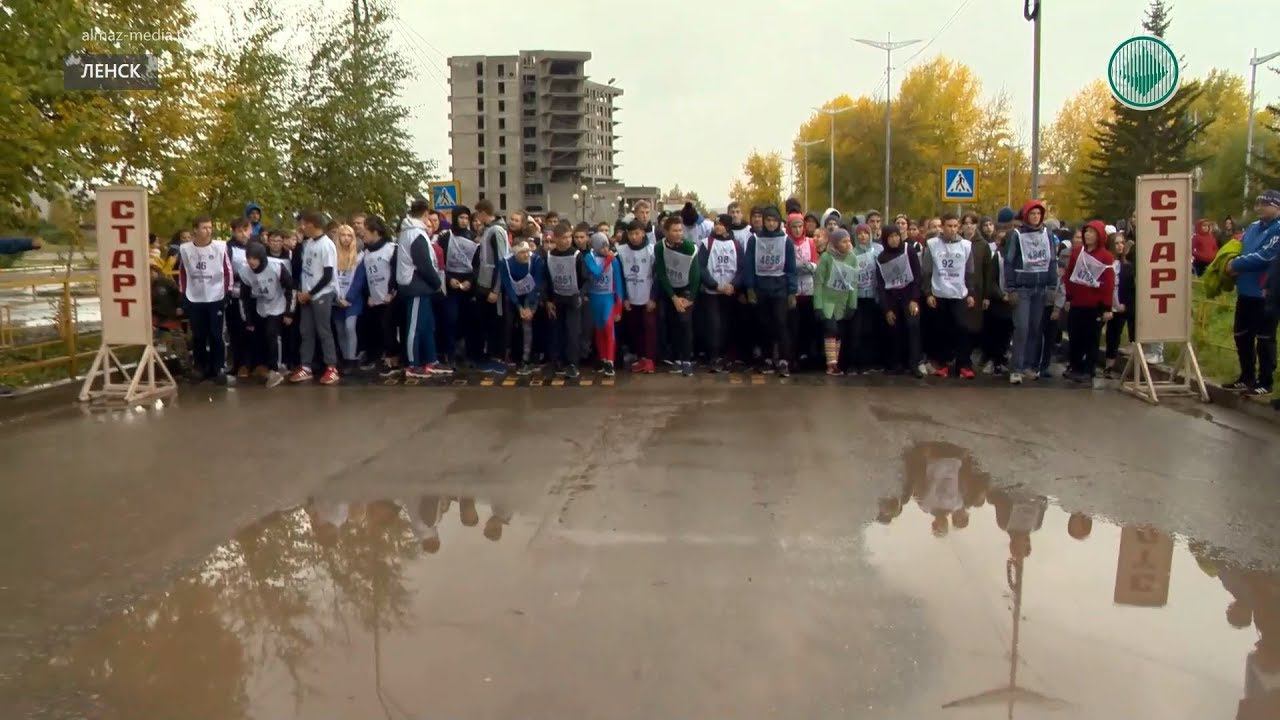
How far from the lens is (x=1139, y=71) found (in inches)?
496

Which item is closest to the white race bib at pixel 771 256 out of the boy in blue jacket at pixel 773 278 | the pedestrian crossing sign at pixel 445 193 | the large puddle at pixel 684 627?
the boy in blue jacket at pixel 773 278

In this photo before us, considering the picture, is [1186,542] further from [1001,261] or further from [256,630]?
[1001,261]

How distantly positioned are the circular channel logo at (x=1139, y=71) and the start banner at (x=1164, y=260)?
51.5 inches

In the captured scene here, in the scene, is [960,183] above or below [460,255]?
above

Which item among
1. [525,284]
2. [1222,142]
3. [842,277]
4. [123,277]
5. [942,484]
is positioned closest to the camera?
[942,484]

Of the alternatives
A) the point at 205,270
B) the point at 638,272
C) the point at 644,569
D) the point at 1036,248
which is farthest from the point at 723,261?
the point at 644,569

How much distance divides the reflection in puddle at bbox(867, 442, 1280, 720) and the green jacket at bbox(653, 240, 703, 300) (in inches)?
243

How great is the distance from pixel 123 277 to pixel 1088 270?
36.2 feet

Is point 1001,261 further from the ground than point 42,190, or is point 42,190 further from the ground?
point 42,190

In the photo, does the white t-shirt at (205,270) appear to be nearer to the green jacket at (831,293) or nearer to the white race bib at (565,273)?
the white race bib at (565,273)

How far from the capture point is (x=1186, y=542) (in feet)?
21.1

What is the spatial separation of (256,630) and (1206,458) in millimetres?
7338

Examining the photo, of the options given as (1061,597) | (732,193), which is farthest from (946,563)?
(732,193)

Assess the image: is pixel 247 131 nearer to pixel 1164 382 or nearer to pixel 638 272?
pixel 638 272
